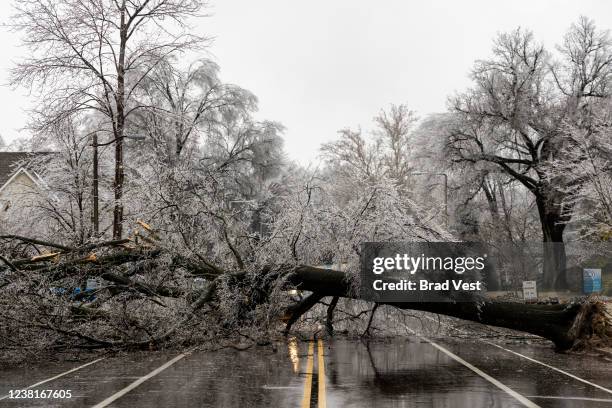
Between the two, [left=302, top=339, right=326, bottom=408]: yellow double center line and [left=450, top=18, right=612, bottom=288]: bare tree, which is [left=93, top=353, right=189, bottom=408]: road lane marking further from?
[left=450, top=18, right=612, bottom=288]: bare tree

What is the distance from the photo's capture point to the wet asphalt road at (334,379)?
34.0ft

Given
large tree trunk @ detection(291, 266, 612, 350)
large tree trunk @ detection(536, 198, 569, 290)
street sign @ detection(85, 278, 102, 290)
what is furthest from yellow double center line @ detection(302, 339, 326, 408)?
large tree trunk @ detection(536, 198, 569, 290)

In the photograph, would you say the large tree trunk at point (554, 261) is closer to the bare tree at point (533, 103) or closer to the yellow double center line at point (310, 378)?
the bare tree at point (533, 103)

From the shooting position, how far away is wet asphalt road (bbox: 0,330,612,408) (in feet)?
34.0

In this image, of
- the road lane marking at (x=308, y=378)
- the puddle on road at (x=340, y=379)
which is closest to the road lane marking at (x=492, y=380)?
the puddle on road at (x=340, y=379)

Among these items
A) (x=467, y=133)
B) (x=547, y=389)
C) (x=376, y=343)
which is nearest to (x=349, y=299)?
(x=376, y=343)

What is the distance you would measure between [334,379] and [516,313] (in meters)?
6.15

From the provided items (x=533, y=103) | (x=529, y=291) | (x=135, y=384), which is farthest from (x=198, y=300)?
(x=533, y=103)

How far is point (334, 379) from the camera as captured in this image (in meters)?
12.3

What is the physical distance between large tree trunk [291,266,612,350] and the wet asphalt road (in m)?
0.58

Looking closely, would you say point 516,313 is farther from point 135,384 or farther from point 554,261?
point 554,261

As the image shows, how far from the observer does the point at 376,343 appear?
1823 centimetres

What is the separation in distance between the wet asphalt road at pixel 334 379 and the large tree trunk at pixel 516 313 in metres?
0.58

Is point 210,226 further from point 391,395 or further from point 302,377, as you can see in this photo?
point 391,395
